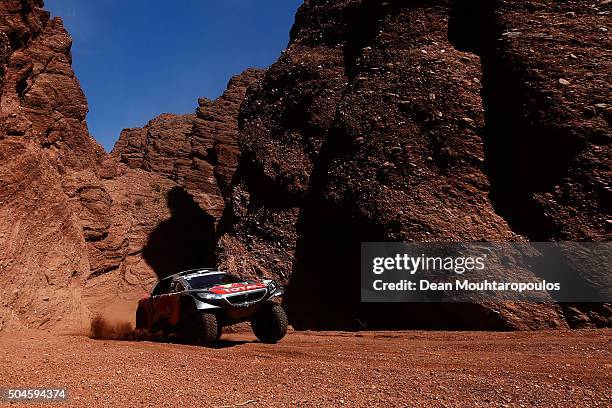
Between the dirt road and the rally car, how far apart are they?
0.87m

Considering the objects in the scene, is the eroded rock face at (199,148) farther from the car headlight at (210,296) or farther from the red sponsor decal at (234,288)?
the car headlight at (210,296)

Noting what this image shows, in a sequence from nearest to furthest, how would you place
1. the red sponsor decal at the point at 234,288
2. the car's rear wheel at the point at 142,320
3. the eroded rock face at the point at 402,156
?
the red sponsor decal at the point at 234,288 → the car's rear wheel at the point at 142,320 → the eroded rock face at the point at 402,156

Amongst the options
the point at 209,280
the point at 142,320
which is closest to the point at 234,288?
the point at 209,280

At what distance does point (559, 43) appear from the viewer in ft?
45.2

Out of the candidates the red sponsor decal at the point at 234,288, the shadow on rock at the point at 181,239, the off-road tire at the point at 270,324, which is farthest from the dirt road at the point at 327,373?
the shadow on rock at the point at 181,239

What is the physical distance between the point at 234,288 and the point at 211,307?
2.43ft

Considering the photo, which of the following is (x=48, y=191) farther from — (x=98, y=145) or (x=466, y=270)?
(x=98, y=145)

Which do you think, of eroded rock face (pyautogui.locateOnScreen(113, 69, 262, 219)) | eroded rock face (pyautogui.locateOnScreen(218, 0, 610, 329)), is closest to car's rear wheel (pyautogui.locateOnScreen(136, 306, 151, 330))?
eroded rock face (pyautogui.locateOnScreen(218, 0, 610, 329))

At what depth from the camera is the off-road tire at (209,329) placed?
9.30 metres

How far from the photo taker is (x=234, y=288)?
10.1 m

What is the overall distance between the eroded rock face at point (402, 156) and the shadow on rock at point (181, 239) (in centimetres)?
1654

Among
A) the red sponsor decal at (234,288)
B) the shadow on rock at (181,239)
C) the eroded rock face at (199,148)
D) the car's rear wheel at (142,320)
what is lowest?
the car's rear wheel at (142,320)

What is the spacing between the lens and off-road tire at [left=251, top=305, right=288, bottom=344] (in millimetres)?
10453

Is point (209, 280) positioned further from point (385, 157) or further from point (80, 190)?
point (80, 190)
